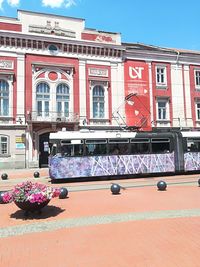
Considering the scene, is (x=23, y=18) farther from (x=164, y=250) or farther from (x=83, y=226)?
(x=164, y=250)

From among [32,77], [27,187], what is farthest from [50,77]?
[27,187]

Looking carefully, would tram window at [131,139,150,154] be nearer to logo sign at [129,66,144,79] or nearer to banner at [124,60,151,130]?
banner at [124,60,151,130]

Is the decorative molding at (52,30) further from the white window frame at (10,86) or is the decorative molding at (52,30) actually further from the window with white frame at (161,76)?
the window with white frame at (161,76)

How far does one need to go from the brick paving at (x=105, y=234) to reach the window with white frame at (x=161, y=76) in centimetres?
2580

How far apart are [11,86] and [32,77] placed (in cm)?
219

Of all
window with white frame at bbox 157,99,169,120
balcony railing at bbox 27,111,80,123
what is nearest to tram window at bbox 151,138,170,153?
balcony railing at bbox 27,111,80,123

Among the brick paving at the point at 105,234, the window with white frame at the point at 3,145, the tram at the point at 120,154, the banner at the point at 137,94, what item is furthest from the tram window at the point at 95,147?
the banner at the point at 137,94

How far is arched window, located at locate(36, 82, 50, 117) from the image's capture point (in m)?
31.1

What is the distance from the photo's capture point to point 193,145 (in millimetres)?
21781

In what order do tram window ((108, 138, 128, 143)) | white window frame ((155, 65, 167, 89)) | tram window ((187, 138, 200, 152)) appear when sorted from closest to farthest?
tram window ((108, 138, 128, 143))
tram window ((187, 138, 200, 152))
white window frame ((155, 65, 167, 89))

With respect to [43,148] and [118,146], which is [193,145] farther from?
[43,148]

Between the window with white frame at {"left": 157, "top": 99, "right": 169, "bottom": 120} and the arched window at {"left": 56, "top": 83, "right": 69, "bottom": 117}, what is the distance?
405 inches

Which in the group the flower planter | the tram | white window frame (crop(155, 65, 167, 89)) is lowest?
the flower planter

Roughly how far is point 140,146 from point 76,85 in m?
14.1
